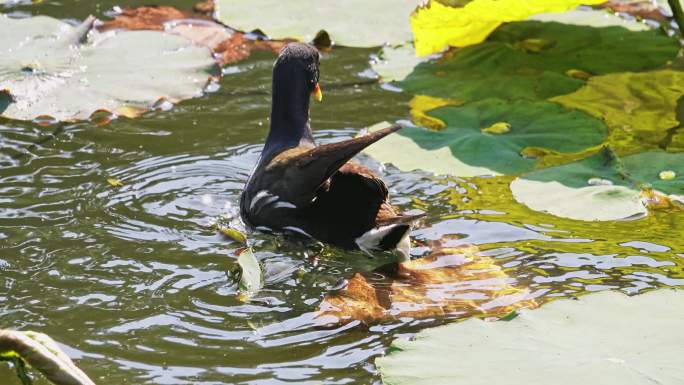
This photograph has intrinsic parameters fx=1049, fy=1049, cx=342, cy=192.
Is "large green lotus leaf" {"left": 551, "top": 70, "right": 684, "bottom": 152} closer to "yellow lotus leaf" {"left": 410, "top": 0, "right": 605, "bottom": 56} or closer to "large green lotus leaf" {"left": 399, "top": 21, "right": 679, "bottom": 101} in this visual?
"large green lotus leaf" {"left": 399, "top": 21, "right": 679, "bottom": 101}

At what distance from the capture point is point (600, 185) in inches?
136

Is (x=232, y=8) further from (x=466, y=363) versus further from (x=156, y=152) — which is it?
(x=466, y=363)

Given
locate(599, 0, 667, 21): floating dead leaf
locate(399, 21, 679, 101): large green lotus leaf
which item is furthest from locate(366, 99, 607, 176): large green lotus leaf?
locate(599, 0, 667, 21): floating dead leaf

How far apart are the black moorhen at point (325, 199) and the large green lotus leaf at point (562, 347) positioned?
731 mm

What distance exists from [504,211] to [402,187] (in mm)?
434

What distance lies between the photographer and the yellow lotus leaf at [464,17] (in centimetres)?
420

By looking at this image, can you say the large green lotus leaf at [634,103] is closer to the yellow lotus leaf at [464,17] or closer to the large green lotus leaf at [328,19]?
the yellow lotus leaf at [464,17]

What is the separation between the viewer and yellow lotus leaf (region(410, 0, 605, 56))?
13.8 ft

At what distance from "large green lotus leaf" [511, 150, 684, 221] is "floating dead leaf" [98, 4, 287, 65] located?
1.91 m

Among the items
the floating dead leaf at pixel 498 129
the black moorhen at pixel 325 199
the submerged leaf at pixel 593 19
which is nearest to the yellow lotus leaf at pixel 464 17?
the submerged leaf at pixel 593 19

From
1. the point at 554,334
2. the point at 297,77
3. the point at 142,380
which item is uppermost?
the point at 297,77

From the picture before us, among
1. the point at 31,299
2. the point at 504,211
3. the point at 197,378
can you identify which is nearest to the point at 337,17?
the point at 504,211

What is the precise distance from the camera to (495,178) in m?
3.75

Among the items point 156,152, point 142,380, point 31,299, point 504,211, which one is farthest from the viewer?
point 156,152
